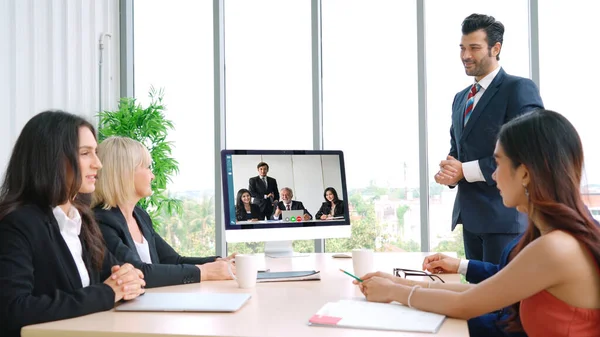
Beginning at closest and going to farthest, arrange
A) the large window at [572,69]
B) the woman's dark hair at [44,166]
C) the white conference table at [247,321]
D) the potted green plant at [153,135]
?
the white conference table at [247,321] → the woman's dark hair at [44,166] → the large window at [572,69] → the potted green plant at [153,135]

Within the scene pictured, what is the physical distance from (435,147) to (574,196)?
10.8 feet

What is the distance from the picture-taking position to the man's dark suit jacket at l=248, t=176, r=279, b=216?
281 centimetres

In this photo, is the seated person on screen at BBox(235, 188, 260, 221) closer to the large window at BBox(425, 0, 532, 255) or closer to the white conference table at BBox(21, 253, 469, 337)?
the white conference table at BBox(21, 253, 469, 337)

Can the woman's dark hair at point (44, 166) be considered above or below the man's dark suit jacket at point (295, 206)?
above

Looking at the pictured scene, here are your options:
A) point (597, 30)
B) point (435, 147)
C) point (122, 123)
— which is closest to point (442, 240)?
point (435, 147)

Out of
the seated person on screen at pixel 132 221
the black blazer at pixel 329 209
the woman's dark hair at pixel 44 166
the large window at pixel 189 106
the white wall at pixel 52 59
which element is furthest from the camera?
the large window at pixel 189 106

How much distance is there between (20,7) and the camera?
4.28 metres

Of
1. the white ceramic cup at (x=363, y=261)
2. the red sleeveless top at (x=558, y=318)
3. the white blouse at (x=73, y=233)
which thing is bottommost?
the red sleeveless top at (x=558, y=318)

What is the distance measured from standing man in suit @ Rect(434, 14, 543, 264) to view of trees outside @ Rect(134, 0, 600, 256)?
1643mm

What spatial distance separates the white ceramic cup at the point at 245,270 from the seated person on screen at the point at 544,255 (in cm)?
51

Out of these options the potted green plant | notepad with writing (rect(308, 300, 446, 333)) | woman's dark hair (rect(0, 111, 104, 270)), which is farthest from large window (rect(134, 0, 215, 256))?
notepad with writing (rect(308, 300, 446, 333))

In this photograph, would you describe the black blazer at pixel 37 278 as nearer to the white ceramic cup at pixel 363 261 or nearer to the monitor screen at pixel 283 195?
the white ceramic cup at pixel 363 261

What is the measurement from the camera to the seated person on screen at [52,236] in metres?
1.59

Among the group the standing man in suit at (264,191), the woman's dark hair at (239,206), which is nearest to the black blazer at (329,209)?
the standing man in suit at (264,191)
